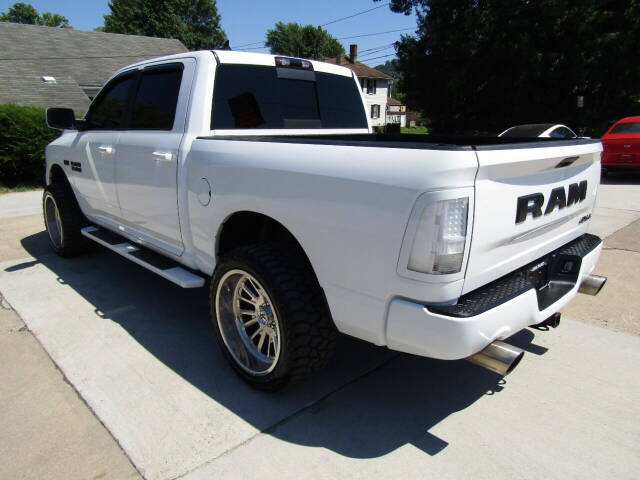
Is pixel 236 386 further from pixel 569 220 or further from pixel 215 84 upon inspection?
pixel 569 220

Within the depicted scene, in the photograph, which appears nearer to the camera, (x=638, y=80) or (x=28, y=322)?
(x=28, y=322)

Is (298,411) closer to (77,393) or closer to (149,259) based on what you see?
(77,393)

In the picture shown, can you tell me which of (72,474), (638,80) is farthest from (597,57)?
(72,474)

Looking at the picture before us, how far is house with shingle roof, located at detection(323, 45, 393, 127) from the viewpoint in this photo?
169ft

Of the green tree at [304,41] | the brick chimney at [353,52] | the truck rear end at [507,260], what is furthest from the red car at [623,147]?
the green tree at [304,41]

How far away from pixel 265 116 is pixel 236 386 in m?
1.93

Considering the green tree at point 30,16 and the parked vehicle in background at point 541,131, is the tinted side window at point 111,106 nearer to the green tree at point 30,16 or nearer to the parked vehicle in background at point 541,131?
the parked vehicle in background at point 541,131

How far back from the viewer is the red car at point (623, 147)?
10.5m

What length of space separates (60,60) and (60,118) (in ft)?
63.7

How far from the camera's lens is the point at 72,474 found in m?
2.04

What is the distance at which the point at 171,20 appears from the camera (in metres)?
49.2

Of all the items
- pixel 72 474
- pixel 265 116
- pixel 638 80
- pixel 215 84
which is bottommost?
pixel 72 474

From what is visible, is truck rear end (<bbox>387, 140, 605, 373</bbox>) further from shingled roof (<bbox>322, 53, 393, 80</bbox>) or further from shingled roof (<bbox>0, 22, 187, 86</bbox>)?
shingled roof (<bbox>322, 53, 393, 80</bbox>)

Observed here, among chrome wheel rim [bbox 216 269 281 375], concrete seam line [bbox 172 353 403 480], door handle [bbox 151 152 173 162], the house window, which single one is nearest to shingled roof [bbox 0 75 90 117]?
door handle [bbox 151 152 173 162]
